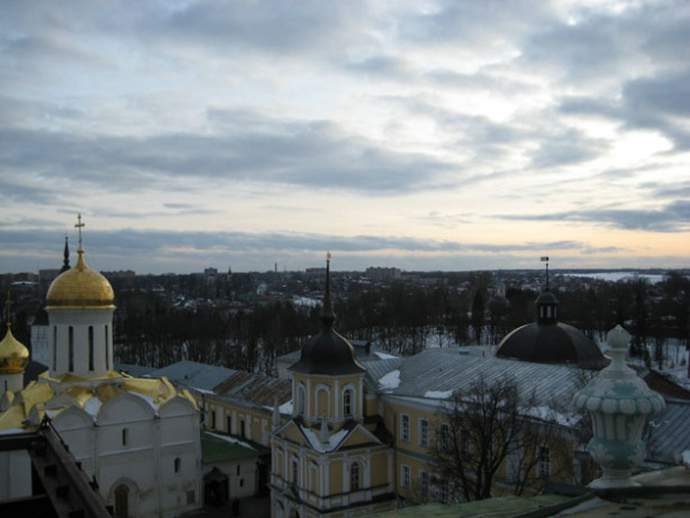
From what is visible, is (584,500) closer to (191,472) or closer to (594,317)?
(191,472)

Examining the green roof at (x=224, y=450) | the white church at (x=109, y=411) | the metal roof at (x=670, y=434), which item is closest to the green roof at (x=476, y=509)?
the metal roof at (x=670, y=434)

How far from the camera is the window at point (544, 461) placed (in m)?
20.3

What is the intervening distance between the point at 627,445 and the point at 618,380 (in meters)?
0.46

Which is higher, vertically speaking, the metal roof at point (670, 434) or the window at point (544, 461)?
the metal roof at point (670, 434)

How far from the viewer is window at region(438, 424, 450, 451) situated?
22.4 m

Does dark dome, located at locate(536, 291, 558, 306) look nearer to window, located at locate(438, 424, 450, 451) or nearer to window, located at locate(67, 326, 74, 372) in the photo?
window, located at locate(438, 424, 450, 451)

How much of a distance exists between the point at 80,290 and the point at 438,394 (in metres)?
13.6

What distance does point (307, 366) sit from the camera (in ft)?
82.0

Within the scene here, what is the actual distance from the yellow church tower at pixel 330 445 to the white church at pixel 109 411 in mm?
3901

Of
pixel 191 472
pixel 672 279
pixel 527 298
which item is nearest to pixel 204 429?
pixel 191 472

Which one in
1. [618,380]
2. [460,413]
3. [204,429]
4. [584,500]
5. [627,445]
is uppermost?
[618,380]

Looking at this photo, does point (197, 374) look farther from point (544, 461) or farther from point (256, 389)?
point (544, 461)

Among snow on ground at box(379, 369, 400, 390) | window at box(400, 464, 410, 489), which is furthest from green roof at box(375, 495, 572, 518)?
snow on ground at box(379, 369, 400, 390)

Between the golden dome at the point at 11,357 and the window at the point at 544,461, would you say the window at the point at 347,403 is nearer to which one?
the window at the point at 544,461
